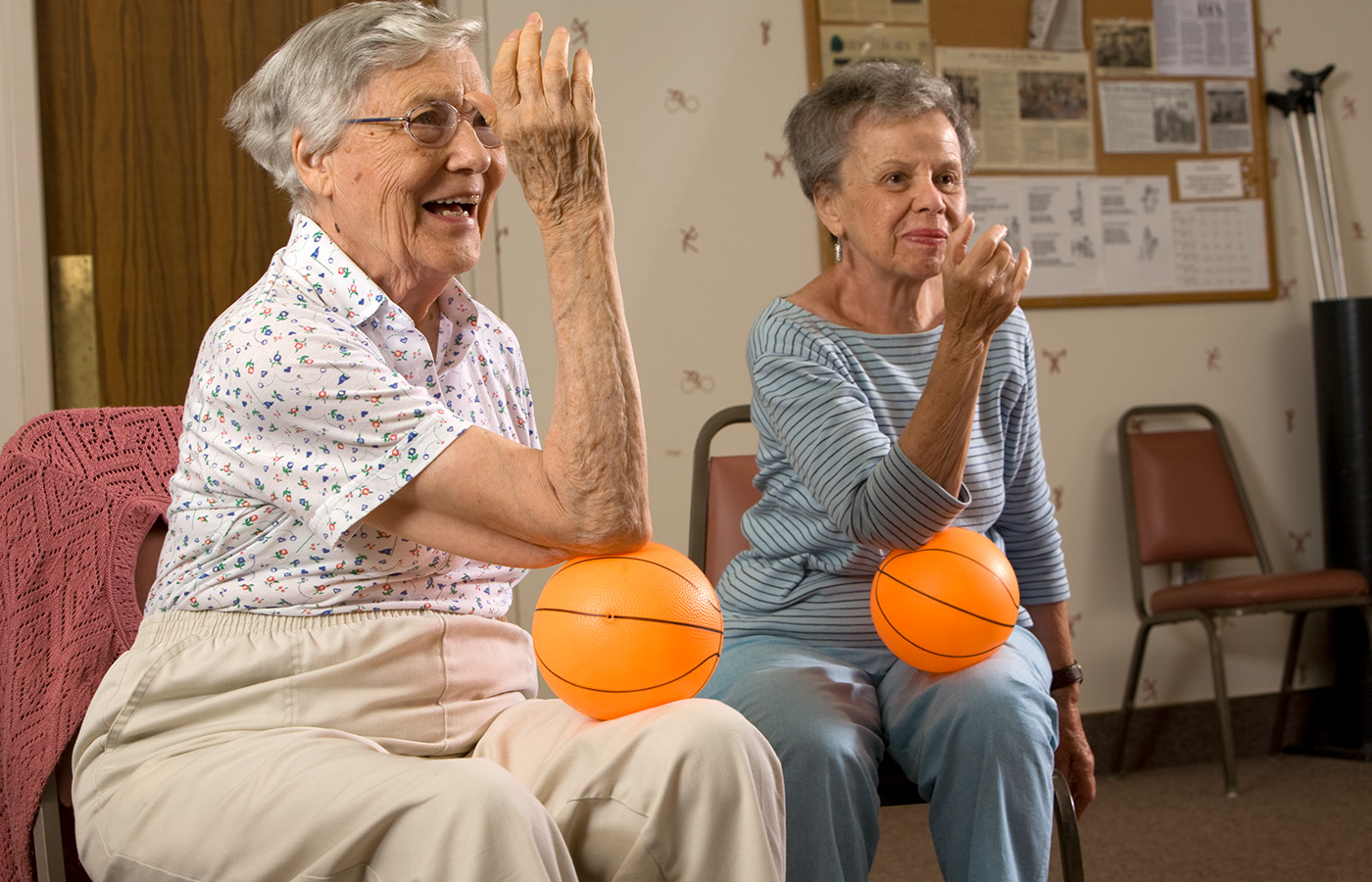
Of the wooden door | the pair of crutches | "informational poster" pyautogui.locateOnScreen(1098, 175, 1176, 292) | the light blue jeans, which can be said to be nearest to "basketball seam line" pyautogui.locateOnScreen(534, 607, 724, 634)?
the light blue jeans

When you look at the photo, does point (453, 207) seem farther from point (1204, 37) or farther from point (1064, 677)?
point (1204, 37)

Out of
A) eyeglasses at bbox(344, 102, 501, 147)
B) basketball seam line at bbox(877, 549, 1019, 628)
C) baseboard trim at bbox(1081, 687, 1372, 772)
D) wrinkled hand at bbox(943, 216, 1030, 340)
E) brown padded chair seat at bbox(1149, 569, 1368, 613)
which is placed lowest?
baseboard trim at bbox(1081, 687, 1372, 772)

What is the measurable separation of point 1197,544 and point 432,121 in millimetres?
2830

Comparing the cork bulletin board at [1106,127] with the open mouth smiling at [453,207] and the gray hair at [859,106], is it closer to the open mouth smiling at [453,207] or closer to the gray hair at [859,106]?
the gray hair at [859,106]

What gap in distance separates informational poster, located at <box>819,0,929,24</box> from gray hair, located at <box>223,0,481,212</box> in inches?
87.6

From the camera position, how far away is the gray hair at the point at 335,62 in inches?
49.8

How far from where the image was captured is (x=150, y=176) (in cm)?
297

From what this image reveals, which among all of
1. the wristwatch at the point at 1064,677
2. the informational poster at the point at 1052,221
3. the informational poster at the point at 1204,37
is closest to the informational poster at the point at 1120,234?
the informational poster at the point at 1052,221

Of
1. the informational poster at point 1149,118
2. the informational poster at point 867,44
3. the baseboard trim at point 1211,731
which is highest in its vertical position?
the informational poster at point 867,44

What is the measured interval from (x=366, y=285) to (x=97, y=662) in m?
0.53

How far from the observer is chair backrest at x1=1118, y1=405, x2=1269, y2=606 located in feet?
11.2

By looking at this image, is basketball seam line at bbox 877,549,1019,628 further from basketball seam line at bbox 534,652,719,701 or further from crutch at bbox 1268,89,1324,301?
crutch at bbox 1268,89,1324,301

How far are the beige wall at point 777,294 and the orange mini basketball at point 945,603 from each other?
1.76 metres

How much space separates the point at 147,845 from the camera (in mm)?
1059
